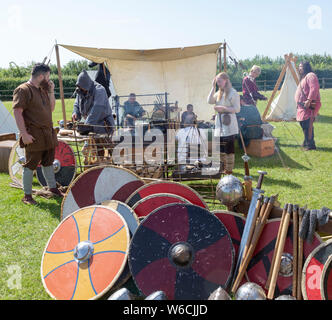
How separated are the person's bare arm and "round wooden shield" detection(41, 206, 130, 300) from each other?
1.51 meters

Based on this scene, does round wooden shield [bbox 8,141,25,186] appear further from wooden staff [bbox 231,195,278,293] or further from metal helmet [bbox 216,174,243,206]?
wooden staff [bbox 231,195,278,293]

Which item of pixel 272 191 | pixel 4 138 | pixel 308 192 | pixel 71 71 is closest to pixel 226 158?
pixel 272 191

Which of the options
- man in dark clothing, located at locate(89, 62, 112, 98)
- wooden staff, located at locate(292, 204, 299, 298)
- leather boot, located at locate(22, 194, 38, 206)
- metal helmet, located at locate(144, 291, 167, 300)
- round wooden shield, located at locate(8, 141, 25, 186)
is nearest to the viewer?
metal helmet, located at locate(144, 291, 167, 300)

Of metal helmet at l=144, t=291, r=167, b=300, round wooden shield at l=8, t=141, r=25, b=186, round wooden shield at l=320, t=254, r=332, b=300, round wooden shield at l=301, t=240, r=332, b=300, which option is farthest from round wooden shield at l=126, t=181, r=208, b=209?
round wooden shield at l=8, t=141, r=25, b=186

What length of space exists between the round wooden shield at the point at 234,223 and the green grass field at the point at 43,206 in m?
1.14

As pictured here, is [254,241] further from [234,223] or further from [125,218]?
[125,218]

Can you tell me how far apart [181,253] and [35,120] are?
2609 millimetres

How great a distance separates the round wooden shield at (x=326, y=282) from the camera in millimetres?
2094

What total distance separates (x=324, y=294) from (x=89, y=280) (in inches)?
60.5

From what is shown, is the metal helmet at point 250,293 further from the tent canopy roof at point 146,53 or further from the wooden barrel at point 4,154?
the tent canopy roof at point 146,53

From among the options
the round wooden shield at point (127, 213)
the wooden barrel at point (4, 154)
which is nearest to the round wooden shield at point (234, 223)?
the round wooden shield at point (127, 213)

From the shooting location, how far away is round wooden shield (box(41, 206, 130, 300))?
96.1 inches
